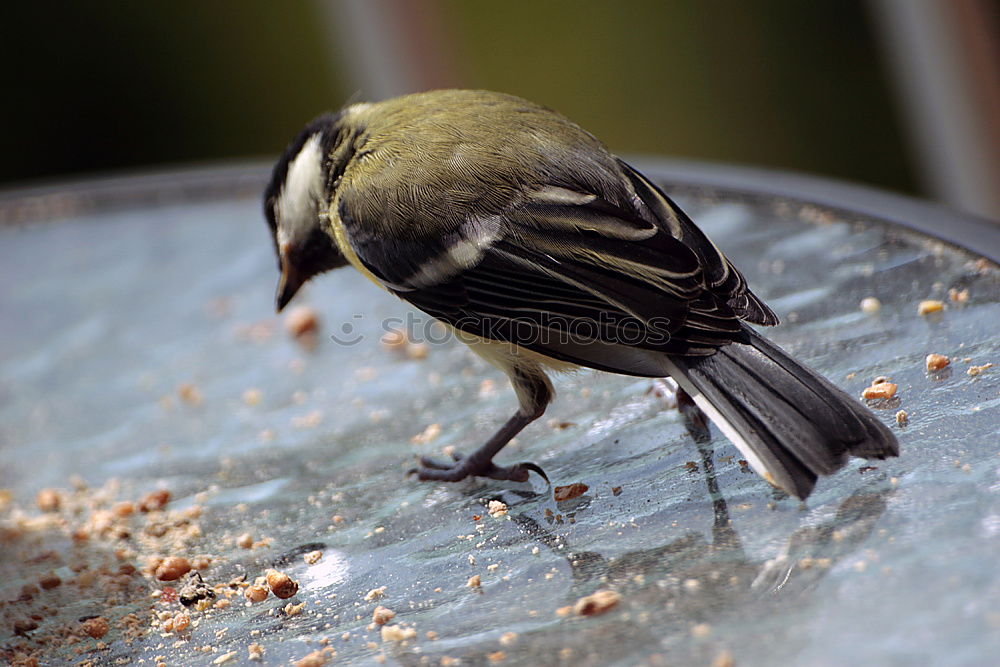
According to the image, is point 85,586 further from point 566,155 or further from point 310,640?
point 566,155

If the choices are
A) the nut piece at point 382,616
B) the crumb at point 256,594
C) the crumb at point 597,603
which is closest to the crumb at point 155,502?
the crumb at point 256,594

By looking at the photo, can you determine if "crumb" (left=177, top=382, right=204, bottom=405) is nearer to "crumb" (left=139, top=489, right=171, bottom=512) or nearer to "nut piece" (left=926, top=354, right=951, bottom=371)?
"crumb" (left=139, top=489, right=171, bottom=512)

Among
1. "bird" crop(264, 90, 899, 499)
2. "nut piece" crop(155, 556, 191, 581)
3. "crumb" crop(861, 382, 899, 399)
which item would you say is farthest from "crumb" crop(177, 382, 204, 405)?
"crumb" crop(861, 382, 899, 399)

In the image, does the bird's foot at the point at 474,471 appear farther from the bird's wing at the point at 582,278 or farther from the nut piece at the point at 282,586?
the nut piece at the point at 282,586

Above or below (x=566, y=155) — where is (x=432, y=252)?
below

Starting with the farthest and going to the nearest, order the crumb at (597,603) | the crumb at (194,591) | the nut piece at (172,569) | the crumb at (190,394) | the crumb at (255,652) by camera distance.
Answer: the crumb at (190,394) < the nut piece at (172,569) < the crumb at (194,591) < the crumb at (255,652) < the crumb at (597,603)

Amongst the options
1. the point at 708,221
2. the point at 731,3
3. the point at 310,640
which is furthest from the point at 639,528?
the point at 731,3

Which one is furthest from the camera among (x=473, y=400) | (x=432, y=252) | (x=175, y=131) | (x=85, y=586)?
(x=175, y=131)
